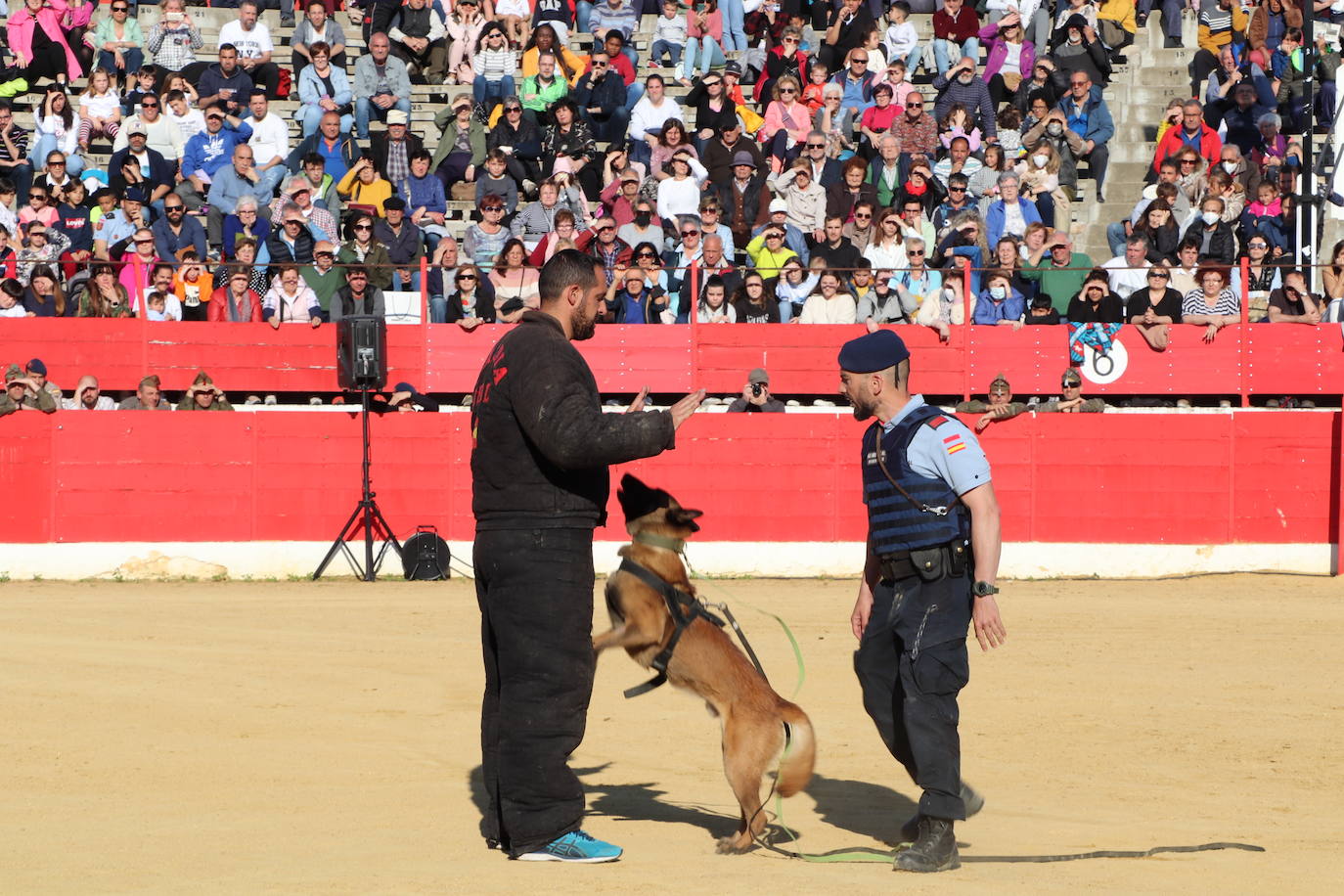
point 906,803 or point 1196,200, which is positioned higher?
point 1196,200

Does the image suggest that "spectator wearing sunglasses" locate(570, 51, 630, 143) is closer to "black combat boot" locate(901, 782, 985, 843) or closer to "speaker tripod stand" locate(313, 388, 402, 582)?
"speaker tripod stand" locate(313, 388, 402, 582)

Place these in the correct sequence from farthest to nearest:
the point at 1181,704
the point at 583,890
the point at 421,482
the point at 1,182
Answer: the point at 1,182 < the point at 421,482 < the point at 1181,704 < the point at 583,890

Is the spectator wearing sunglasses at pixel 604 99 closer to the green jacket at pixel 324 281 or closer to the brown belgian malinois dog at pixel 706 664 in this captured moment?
the green jacket at pixel 324 281

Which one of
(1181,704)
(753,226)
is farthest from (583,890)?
(753,226)

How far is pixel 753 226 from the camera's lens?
18.6 meters

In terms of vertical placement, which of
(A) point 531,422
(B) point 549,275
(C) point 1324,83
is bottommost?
(A) point 531,422

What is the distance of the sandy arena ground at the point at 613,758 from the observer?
5.75 metres

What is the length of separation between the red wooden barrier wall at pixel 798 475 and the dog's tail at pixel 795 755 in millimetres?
10442

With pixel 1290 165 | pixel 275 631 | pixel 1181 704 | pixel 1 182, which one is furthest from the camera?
pixel 1290 165

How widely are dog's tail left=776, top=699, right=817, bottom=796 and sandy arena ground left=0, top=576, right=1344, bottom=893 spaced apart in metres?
0.27

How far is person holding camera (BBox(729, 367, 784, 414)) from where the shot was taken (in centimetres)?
1664

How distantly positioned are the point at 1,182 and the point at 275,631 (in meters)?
8.35

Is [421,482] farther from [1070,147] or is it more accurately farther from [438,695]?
[1070,147]

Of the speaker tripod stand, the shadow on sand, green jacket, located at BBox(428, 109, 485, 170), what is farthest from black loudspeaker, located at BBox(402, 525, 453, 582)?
the shadow on sand
